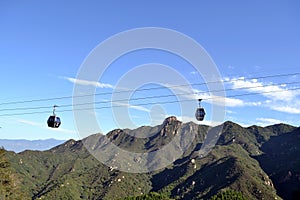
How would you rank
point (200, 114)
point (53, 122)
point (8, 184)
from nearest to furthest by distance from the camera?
1. point (200, 114)
2. point (53, 122)
3. point (8, 184)

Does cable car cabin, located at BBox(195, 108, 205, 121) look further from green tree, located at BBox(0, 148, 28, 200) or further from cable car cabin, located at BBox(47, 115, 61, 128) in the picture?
green tree, located at BBox(0, 148, 28, 200)

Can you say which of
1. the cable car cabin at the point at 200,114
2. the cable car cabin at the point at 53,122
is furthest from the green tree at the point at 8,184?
the cable car cabin at the point at 200,114

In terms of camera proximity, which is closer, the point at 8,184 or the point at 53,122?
the point at 53,122

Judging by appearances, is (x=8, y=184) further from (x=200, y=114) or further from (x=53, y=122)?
(x=200, y=114)

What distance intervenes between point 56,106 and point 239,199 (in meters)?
159

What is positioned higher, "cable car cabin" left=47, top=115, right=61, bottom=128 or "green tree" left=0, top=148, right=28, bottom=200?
"cable car cabin" left=47, top=115, right=61, bottom=128

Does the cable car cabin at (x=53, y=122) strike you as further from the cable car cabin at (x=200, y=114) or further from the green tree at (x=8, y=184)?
the green tree at (x=8, y=184)

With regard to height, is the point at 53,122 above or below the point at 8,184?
above

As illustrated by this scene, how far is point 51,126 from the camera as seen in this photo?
31.8 metres

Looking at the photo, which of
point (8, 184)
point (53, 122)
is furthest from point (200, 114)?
point (8, 184)

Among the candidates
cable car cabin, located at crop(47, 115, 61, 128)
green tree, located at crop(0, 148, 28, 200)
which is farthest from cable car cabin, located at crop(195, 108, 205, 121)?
green tree, located at crop(0, 148, 28, 200)

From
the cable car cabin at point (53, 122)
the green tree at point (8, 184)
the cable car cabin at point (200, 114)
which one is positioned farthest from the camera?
the green tree at point (8, 184)

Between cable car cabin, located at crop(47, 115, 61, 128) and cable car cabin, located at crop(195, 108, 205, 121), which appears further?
cable car cabin, located at crop(47, 115, 61, 128)

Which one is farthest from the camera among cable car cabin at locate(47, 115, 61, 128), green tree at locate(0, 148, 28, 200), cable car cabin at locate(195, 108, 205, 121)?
green tree at locate(0, 148, 28, 200)
